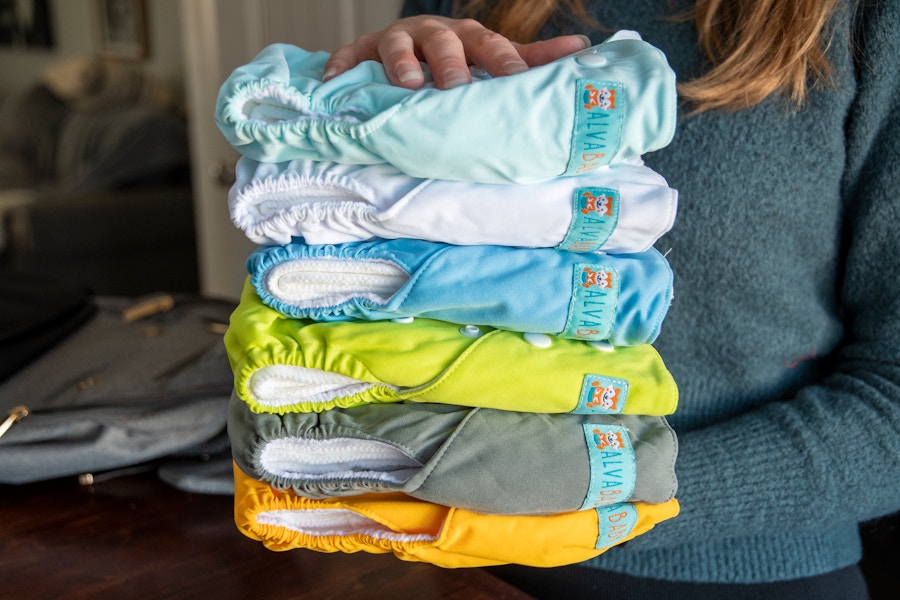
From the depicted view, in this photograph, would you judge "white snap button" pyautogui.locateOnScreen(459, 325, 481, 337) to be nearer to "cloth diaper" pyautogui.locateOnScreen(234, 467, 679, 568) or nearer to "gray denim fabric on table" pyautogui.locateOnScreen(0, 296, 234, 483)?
"cloth diaper" pyautogui.locateOnScreen(234, 467, 679, 568)

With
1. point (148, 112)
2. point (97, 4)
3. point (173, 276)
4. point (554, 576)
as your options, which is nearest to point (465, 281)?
point (554, 576)

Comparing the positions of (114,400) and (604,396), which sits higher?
(604,396)

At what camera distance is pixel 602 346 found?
49 cm

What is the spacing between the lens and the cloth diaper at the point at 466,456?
0.47m

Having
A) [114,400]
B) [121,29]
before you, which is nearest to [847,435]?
[114,400]

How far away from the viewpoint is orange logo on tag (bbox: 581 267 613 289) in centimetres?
46

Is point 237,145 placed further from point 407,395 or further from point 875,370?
point 875,370

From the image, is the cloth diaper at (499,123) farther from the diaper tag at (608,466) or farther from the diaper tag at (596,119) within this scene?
the diaper tag at (608,466)

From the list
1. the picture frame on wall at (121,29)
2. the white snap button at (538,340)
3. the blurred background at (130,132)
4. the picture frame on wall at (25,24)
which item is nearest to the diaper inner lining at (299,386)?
the white snap button at (538,340)

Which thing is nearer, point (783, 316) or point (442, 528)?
point (442, 528)

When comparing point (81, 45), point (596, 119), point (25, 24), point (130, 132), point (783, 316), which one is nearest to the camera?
point (596, 119)

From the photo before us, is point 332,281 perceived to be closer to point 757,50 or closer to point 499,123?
point 499,123

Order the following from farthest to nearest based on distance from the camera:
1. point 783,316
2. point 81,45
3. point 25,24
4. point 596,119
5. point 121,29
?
point 25,24 → point 81,45 → point 121,29 → point 783,316 → point 596,119

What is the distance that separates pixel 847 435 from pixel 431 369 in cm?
35
